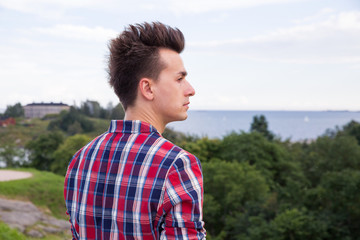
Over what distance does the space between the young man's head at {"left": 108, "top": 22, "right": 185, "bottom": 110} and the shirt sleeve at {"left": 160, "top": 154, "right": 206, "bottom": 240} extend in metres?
0.34

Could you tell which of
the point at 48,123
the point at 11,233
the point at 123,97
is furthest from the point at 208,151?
the point at 123,97

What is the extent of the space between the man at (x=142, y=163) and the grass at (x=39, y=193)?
55.8 ft

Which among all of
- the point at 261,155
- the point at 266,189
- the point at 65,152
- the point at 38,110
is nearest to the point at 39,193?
the point at 65,152

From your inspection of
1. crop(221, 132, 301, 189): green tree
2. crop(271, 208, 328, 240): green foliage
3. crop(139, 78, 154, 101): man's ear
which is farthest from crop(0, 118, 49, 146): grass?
crop(139, 78, 154, 101): man's ear

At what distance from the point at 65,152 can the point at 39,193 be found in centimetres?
886

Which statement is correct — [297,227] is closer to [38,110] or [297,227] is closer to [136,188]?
[136,188]

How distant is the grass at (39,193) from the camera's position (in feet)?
57.9

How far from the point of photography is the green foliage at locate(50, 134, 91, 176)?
25672 millimetres

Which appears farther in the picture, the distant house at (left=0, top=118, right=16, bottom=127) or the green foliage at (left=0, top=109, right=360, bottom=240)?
the distant house at (left=0, top=118, right=16, bottom=127)

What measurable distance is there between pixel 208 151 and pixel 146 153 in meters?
27.4

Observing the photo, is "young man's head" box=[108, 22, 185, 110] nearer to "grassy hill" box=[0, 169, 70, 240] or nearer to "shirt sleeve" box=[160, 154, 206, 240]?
"shirt sleeve" box=[160, 154, 206, 240]

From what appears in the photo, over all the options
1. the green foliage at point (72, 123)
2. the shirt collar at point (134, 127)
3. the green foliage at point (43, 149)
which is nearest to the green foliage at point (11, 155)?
the green foliage at point (43, 149)

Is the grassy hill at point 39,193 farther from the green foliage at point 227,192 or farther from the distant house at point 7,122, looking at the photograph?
the distant house at point 7,122

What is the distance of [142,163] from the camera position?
1184 mm
